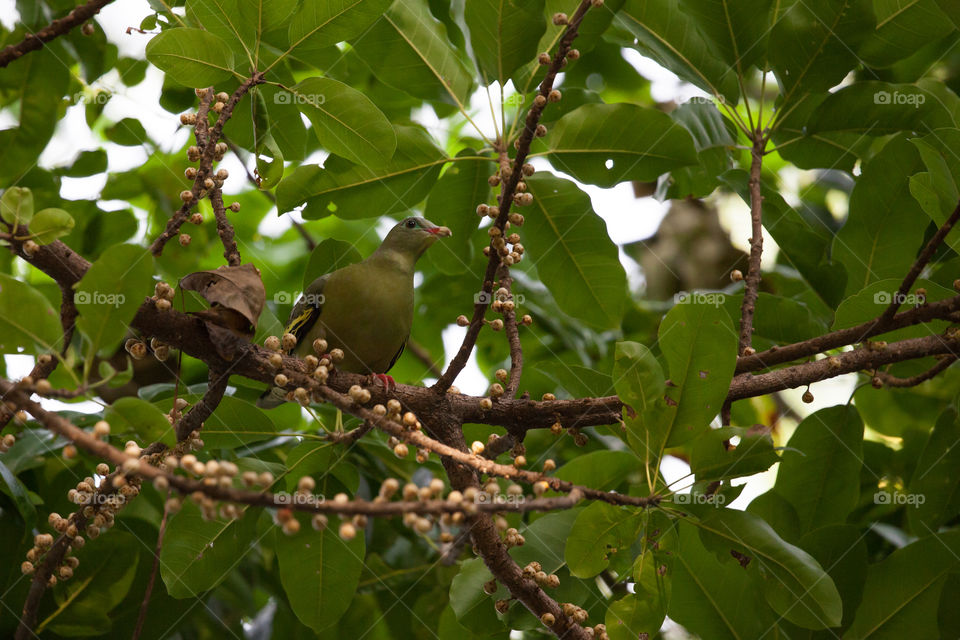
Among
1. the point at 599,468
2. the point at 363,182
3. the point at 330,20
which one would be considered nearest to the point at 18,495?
the point at 363,182

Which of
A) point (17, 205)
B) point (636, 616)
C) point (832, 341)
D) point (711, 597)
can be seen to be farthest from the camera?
point (711, 597)

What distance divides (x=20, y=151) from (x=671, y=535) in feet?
10.1

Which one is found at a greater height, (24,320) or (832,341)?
(832,341)

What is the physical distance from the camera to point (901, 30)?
321 cm

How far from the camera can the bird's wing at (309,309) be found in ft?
11.0

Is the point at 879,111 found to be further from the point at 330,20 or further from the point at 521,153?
the point at 330,20

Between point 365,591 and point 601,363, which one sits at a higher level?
point 601,363

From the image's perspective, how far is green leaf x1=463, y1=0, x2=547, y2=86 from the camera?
2902mm

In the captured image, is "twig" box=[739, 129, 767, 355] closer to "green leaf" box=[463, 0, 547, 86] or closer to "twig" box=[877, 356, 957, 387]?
"twig" box=[877, 356, 957, 387]

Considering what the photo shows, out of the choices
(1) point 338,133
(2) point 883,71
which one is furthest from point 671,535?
(2) point 883,71

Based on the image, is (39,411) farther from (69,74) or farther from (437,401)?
(69,74)

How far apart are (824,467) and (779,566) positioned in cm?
111

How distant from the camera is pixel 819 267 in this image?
317 centimetres

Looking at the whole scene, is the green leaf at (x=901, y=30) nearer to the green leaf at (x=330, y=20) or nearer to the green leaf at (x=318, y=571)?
the green leaf at (x=330, y=20)
